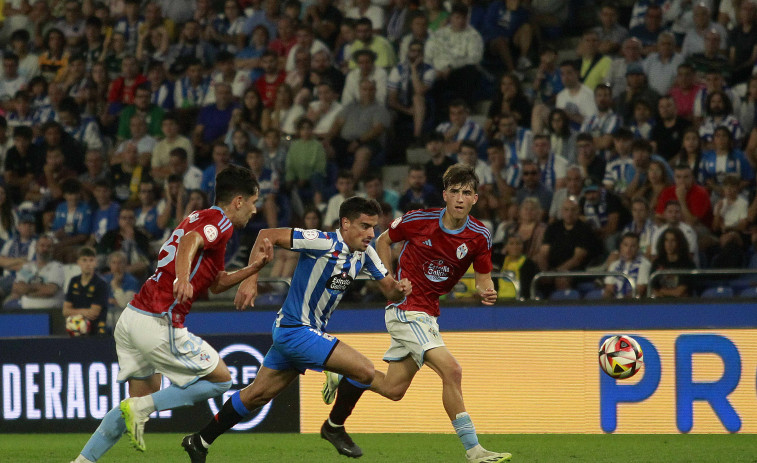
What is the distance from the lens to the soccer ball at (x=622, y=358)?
8.77 meters

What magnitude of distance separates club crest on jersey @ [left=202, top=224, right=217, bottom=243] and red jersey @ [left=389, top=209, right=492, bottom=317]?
63.7 inches

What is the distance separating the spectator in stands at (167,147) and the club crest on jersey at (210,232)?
7.69m

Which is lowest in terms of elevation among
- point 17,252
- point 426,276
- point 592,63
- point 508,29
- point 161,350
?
point 17,252

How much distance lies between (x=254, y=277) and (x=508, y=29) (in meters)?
8.15

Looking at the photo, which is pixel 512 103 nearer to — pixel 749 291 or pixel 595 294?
pixel 595 294

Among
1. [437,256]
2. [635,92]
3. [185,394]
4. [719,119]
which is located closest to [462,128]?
[635,92]

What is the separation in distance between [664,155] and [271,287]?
444cm

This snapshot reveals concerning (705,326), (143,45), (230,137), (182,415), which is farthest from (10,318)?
(705,326)

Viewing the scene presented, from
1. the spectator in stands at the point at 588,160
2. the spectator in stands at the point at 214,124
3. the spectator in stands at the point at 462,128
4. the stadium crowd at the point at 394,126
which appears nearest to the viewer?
the stadium crowd at the point at 394,126

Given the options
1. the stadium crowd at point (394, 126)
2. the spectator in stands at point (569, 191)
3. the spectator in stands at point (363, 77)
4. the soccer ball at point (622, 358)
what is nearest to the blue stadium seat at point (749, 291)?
the stadium crowd at point (394, 126)

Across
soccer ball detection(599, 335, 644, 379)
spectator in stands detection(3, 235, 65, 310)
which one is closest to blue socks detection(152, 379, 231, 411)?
soccer ball detection(599, 335, 644, 379)

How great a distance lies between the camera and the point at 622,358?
8.79 m

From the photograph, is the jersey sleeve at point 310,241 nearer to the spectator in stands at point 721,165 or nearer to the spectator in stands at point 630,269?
the spectator in stands at point 630,269

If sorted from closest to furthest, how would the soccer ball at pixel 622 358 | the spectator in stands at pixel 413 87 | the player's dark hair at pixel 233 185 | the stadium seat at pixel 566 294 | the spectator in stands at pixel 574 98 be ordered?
the player's dark hair at pixel 233 185 → the soccer ball at pixel 622 358 → the stadium seat at pixel 566 294 → the spectator in stands at pixel 574 98 → the spectator in stands at pixel 413 87
